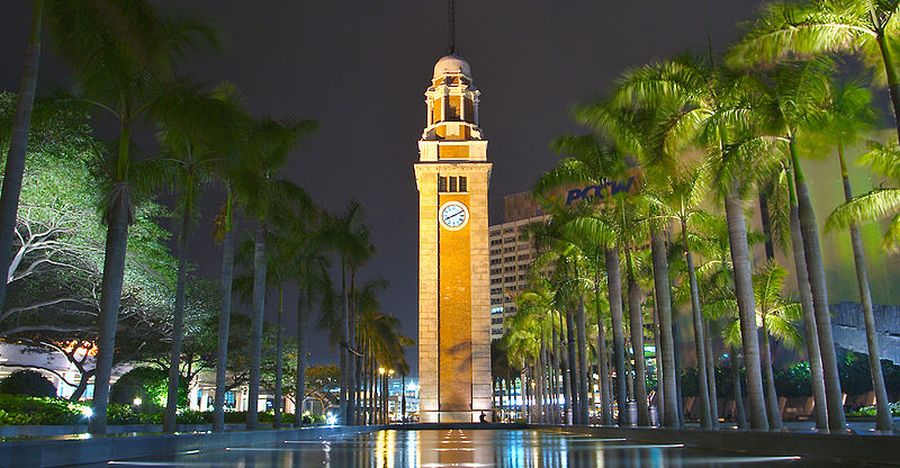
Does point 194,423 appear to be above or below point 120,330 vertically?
below

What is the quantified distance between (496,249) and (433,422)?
112m

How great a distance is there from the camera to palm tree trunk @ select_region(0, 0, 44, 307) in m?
11.4

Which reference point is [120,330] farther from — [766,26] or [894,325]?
[894,325]

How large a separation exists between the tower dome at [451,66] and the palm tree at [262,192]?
38847 mm

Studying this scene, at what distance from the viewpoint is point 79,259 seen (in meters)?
23.6

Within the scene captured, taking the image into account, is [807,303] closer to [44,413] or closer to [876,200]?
[876,200]

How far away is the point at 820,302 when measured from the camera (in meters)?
15.8

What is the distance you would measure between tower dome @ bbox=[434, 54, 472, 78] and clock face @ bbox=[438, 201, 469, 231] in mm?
11799

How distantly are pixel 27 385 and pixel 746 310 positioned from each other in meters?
27.6

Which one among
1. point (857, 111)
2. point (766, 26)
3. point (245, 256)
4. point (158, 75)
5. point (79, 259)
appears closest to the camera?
point (766, 26)

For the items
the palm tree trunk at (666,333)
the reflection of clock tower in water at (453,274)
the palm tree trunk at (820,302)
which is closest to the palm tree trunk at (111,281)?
the palm tree trunk at (820,302)

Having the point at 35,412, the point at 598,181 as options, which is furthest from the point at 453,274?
the point at 35,412

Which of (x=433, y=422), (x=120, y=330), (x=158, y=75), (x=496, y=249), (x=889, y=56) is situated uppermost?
(x=496, y=249)

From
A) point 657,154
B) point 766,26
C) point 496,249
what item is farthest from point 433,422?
point 496,249
